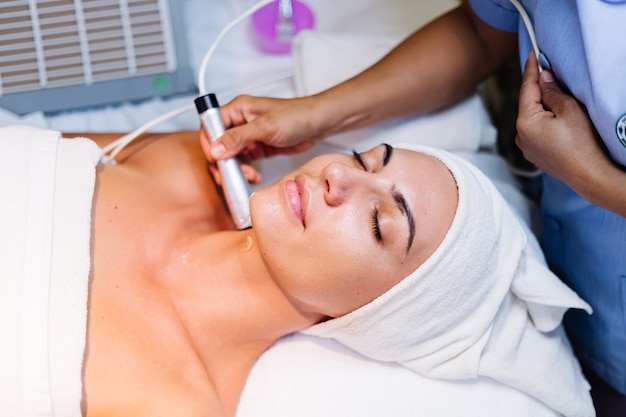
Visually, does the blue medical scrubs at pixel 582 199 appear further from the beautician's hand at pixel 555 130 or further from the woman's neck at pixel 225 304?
the woman's neck at pixel 225 304

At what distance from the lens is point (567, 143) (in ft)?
3.53

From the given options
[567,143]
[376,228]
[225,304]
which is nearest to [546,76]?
[567,143]

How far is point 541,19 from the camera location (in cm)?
111

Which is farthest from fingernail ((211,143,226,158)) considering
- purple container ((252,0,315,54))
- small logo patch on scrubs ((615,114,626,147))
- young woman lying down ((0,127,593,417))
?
small logo patch on scrubs ((615,114,626,147))

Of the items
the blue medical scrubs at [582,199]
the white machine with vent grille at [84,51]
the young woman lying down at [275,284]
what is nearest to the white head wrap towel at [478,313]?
the young woman lying down at [275,284]

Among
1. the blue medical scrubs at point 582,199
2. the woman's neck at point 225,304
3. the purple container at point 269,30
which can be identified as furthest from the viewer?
the purple container at point 269,30

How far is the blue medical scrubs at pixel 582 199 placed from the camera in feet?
3.24

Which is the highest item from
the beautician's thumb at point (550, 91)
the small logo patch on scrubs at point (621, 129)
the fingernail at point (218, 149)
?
the beautician's thumb at point (550, 91)

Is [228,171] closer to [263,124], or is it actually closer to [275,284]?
[263,124]

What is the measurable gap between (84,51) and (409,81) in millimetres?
699

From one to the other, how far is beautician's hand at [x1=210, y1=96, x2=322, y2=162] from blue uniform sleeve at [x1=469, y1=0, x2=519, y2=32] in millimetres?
386

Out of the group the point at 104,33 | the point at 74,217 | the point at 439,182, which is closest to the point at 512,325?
the point at 439,182

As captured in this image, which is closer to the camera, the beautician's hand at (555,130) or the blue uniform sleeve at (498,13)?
the beautician's hand at (555,130)

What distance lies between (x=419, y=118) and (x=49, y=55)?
81cm
